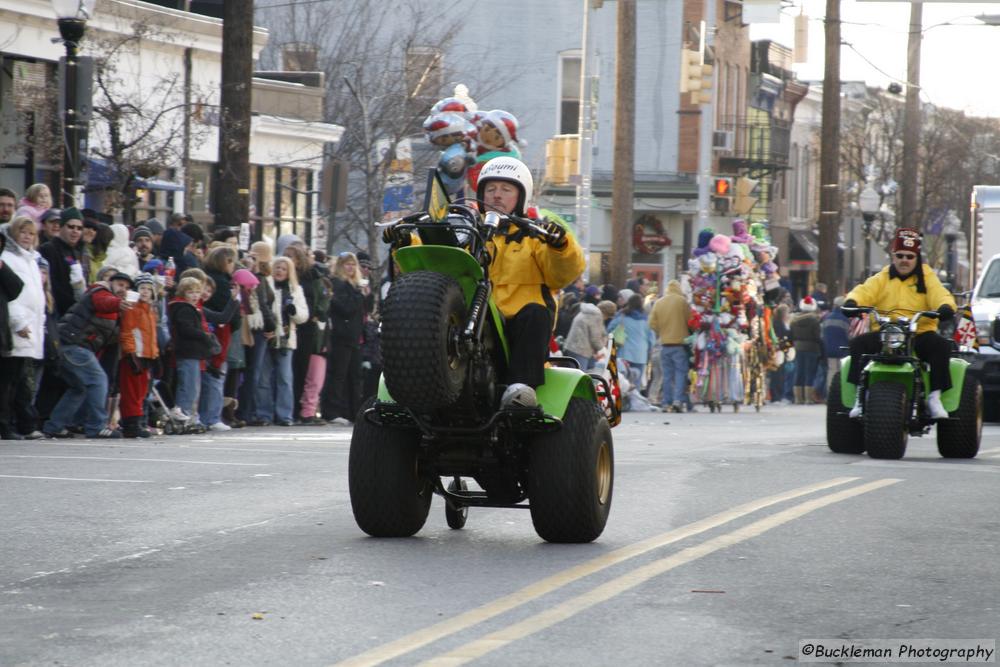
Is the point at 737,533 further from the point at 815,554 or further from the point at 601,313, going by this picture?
the point at 601,313

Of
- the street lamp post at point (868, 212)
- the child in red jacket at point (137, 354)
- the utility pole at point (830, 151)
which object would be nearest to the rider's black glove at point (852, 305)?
the child in red jacket at point (137, 354)

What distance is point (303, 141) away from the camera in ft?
123

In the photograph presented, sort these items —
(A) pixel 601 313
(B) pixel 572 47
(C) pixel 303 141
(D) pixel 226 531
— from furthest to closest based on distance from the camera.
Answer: (B) pixel 572 47, (C) pixel 303 141, (A) pixel 601 313, (D) pixel 226 531

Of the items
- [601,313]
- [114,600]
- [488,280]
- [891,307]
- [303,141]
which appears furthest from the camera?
[303,141]

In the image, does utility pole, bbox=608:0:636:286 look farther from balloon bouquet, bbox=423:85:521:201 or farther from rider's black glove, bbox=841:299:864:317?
balloon bouquet, bbox=423:85:521:201

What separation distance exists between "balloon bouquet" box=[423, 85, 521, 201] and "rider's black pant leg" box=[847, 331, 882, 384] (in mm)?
4026

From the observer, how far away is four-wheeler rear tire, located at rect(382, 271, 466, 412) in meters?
8.47

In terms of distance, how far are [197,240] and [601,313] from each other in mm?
7471

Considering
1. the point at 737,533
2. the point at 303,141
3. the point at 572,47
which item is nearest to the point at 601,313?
the point at 303,141

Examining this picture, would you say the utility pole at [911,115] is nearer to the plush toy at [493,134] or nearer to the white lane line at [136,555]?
the plush toy at [493,134]

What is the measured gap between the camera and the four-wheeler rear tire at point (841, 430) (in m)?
16.8

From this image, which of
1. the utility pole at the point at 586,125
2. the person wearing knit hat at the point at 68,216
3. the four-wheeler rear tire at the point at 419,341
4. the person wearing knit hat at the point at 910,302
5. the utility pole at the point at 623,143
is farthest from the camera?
the utility pole at the point at 623,143

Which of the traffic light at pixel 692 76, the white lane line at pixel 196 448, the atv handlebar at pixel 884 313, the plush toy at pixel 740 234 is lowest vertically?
the white lane line at pixel 196 448

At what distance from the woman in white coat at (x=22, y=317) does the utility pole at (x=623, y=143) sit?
58.1 ft
